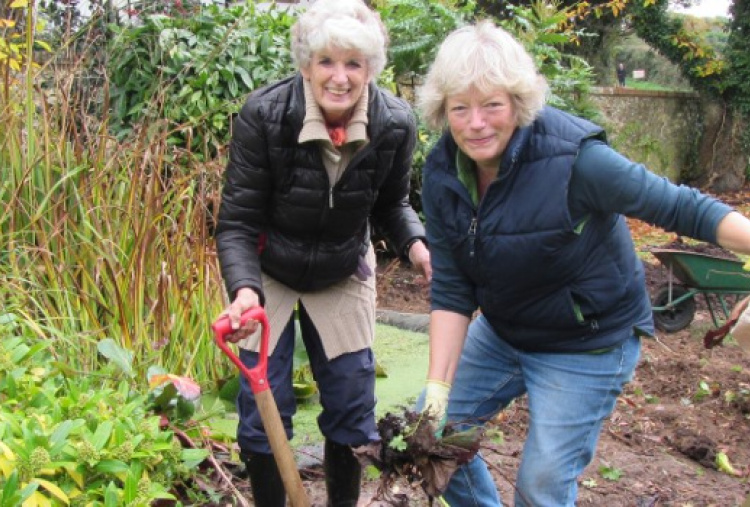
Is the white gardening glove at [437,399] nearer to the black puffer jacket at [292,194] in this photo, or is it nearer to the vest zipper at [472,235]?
the vest zipper at [472,235]

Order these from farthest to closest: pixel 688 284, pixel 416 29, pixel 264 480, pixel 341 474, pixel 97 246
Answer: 1. pixel 416 29
2. pixel 688 284
3. pixel 97 246
4. pixel 341 474
5. pixel 264 480

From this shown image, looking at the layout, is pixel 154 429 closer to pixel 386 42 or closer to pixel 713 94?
pixel 386 42

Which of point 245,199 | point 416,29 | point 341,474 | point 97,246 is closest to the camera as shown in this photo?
point 245,199

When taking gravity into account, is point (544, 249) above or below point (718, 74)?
above

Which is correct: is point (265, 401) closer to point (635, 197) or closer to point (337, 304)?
point (337, 304)

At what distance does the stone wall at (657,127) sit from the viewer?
47.1 ft

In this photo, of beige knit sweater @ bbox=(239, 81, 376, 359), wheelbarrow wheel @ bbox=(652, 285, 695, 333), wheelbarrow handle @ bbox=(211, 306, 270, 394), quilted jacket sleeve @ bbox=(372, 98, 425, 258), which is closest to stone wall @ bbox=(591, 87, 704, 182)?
wheelbarrow wheel @ bbox=(652, 285, 695, 333)

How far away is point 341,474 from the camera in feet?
10.4

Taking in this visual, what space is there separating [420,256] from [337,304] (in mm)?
350

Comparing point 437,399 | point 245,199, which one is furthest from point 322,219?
point 437,399

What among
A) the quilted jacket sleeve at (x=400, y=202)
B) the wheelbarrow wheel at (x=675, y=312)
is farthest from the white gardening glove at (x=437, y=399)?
the wheelbarrow wheel at (x=675, y=312)

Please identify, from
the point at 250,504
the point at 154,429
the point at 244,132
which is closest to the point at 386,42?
the point at 244,132

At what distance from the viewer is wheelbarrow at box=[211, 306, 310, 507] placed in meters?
2.46

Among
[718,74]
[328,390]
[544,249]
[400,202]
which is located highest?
[544,249]
